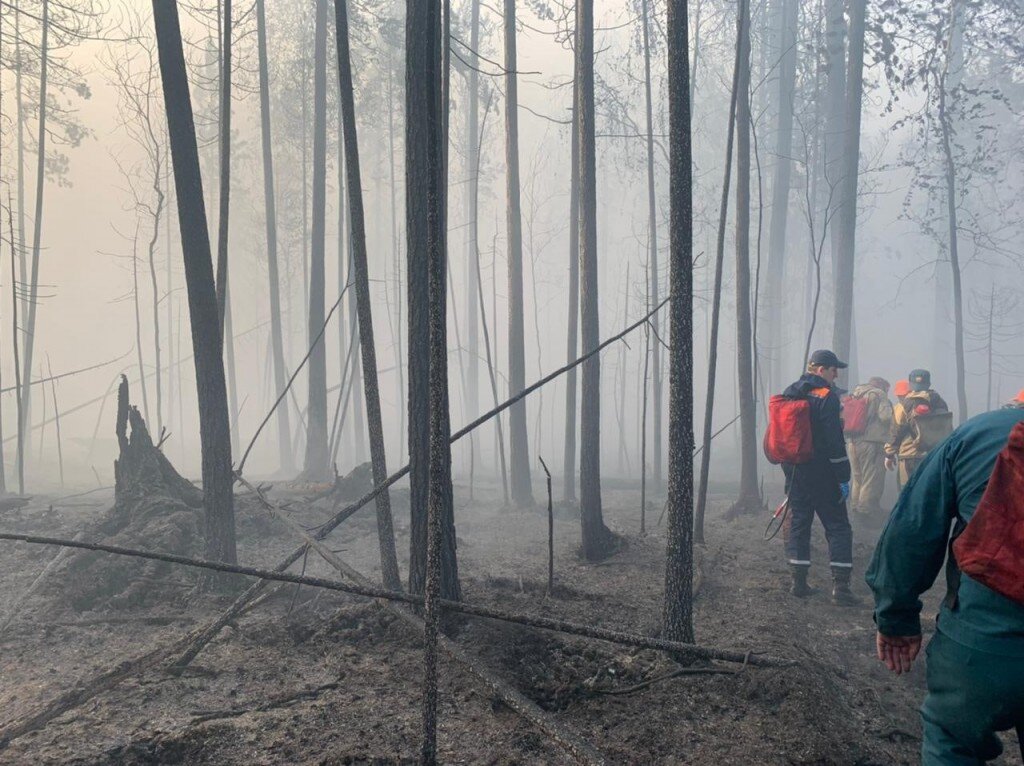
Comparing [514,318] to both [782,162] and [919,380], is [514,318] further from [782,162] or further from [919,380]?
[782,162]

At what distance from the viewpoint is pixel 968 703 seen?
2.31 metres

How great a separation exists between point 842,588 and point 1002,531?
205 inches

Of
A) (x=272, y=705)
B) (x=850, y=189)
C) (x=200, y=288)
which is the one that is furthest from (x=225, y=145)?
(x=850, y=189)

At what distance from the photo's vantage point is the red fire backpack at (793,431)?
274 inches

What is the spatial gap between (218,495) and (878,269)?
75724 millimetres

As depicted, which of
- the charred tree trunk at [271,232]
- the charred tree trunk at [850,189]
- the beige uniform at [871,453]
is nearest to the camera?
the beige uniform at [871,453]

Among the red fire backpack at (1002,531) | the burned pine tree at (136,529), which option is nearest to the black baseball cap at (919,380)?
the red fire backpack at (1002,531)

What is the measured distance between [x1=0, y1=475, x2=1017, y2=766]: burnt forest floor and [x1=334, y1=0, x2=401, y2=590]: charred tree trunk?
0.70 meters

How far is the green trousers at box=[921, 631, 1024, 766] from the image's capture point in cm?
224

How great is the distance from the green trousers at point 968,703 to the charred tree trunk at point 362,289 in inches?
173

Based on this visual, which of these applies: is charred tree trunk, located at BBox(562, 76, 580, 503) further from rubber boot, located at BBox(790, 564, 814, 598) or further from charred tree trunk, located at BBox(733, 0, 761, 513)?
rubber boot, located at BBox(790, 564, 814, 598)

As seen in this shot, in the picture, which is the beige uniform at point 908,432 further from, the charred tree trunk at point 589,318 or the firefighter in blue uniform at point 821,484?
the charred tree trunk at point 589,318

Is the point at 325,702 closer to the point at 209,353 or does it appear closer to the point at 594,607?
the point at 594,607

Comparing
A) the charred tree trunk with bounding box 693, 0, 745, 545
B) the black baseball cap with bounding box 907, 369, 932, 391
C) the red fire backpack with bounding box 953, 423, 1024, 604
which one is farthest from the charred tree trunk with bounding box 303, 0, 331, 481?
the red fire backpack with bounding box 953, 423, 1024, 604
